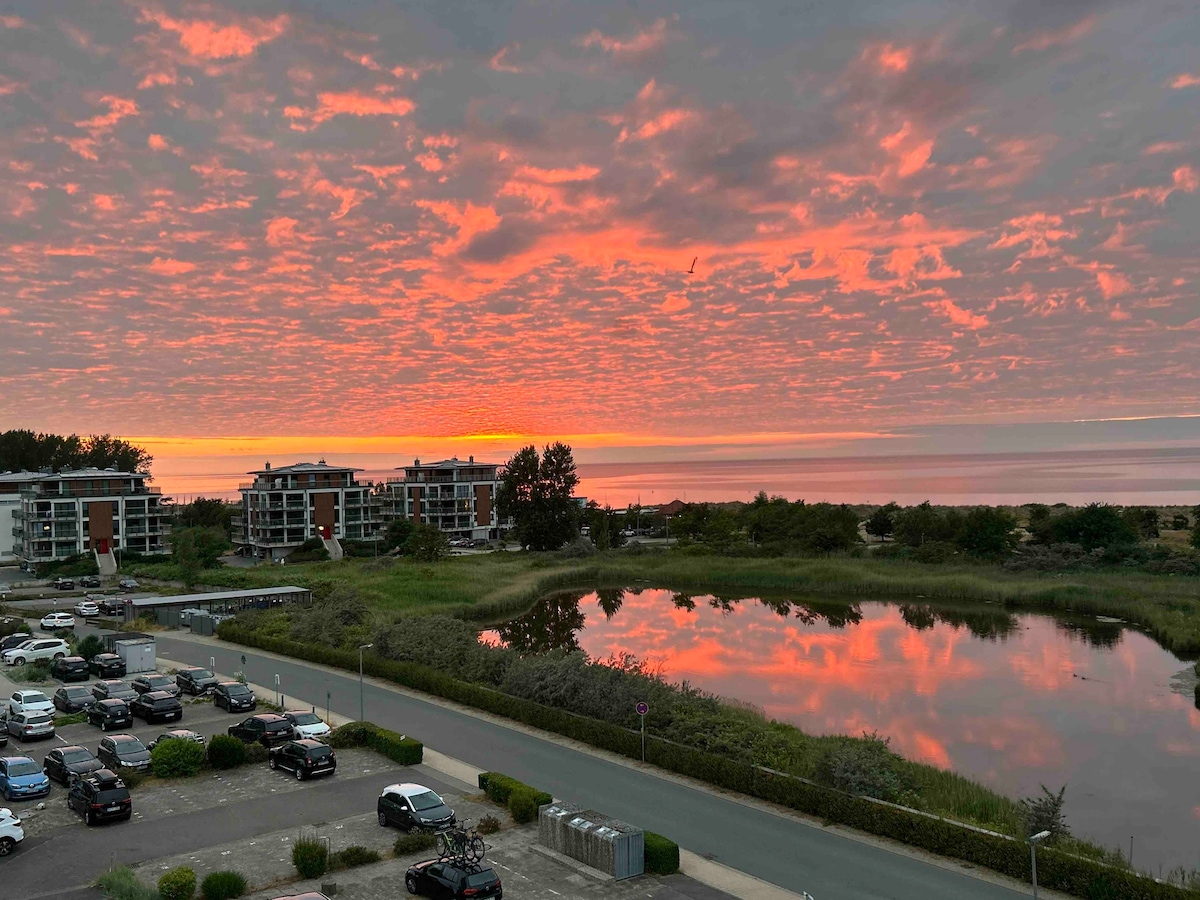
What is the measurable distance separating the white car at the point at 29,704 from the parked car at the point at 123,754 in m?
6.69

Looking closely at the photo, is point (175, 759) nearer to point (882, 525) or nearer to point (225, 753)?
point (225, 753)

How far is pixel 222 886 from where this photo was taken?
20375 mm

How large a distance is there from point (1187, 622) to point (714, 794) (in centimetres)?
4723

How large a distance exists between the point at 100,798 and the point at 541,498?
324ft

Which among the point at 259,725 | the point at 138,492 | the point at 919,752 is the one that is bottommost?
the point at 919,752

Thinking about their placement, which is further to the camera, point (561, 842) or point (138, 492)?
point (138, 492)

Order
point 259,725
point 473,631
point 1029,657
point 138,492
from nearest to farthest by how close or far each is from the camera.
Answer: point 259,725 < point 473,631 < point 1029,657 < point 138,492

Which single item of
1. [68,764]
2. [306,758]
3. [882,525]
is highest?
[882,525]

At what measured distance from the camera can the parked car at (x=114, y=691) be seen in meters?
39.3

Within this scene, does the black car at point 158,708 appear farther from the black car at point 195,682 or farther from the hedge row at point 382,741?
the hedge row at point 382,741

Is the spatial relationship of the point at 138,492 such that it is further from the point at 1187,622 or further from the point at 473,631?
the point at 1187,622

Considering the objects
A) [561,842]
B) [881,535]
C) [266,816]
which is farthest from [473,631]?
[881,535]

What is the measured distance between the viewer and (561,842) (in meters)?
23.3

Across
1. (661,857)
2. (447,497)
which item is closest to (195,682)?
(661,857)
